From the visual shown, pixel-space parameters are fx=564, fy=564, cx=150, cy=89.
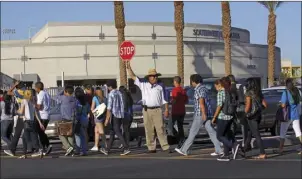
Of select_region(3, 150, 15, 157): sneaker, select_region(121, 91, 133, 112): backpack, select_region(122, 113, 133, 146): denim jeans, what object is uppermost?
select_region(121, 91, 133, 112): backpack

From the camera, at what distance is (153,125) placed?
1288 centimetres

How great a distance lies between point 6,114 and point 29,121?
979 millimetres

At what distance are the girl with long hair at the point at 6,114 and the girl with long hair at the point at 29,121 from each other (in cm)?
68

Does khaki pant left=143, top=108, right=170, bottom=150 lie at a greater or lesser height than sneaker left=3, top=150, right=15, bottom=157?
greater

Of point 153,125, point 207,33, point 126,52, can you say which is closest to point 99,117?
point 153,125

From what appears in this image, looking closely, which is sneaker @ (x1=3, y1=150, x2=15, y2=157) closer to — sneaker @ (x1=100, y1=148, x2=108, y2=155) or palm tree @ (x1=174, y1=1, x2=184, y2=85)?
sneaker @ (x1=100, y1=148, x2=108, y2=155)

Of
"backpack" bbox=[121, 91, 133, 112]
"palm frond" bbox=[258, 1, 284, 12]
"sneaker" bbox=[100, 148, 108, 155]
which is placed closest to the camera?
"sneaker" bbox=[100, 148, 108, 155]

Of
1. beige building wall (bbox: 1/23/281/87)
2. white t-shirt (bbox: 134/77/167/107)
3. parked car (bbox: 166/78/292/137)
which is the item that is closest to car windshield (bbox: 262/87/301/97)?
parked car (bbox: 166/78/292/137)

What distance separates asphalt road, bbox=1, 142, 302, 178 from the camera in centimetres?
954

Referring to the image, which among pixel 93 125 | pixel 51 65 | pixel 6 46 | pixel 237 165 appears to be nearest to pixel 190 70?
pixel 51 65

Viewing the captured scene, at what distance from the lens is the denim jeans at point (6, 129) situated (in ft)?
43.9

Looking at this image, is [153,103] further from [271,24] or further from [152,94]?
[271,24]

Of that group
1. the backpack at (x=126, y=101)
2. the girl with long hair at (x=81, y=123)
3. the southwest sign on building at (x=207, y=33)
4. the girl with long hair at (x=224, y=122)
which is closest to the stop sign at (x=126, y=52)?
the backpack at (x=126, y=101)

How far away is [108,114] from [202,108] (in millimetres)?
2441
